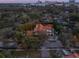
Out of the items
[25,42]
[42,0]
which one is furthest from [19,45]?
[42,0]

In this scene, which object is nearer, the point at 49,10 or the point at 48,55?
the point at 48,55

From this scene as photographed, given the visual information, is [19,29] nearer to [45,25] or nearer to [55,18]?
[45,25]

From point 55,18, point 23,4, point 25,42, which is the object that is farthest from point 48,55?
point 23,4

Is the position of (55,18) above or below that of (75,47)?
above

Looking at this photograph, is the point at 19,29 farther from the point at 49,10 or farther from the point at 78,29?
the point at 78,29

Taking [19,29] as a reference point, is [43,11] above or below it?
above

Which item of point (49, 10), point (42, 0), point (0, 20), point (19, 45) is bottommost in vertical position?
point (19, 45)

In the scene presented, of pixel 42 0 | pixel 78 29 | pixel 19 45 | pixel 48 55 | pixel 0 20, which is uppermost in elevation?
pixel 42 0

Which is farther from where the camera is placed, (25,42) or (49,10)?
(49,10)
